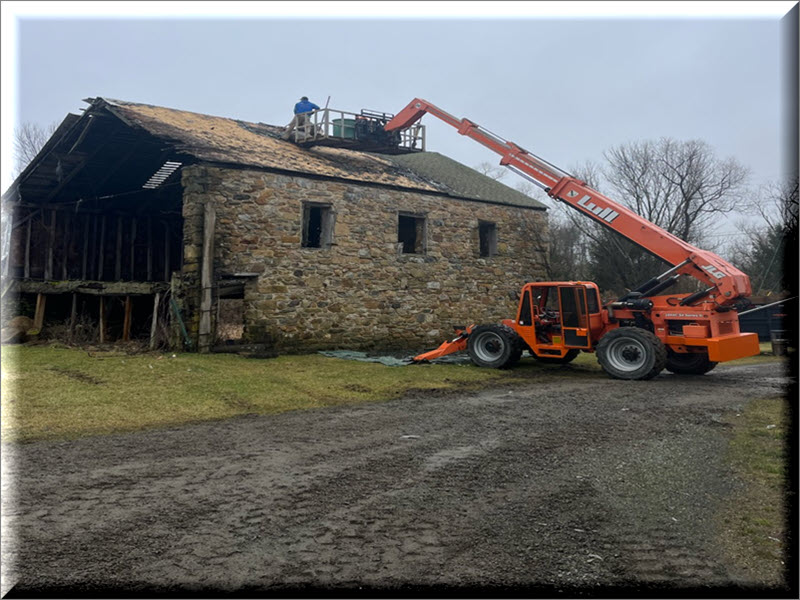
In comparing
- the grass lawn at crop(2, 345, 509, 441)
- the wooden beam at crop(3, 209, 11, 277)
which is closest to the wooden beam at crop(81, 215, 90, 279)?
the wooden beam at crop(3, 209, 11, 277)

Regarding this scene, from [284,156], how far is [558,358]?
8507 millimetres

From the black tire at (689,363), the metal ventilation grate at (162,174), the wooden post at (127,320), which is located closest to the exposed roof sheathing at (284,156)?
the metal ventilation grate at (162,174)

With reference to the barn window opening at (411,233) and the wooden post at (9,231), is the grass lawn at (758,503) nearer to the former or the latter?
the barn window opening at (411,233)

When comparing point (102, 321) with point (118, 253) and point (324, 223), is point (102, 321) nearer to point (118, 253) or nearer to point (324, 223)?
point (118, 253)

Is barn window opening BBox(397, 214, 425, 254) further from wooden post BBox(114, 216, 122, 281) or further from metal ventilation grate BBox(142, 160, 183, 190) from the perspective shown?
wooden post BBox(114, 216, 122, 281)

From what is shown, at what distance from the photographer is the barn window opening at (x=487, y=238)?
765 inches

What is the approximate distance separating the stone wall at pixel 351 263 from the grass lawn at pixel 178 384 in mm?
1560

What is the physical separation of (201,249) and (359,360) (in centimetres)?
430

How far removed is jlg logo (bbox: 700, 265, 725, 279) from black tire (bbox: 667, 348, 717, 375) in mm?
1715

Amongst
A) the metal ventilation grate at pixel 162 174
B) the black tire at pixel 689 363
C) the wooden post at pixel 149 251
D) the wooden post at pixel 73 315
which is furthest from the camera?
the wooden post at pixel 149 251

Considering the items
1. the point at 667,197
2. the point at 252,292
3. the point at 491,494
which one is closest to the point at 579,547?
the point at 491,494

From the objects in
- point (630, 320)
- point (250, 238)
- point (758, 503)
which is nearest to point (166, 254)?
point (250, 238)

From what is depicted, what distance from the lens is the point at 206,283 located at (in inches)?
550

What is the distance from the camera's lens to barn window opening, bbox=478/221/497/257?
63.7 feet
